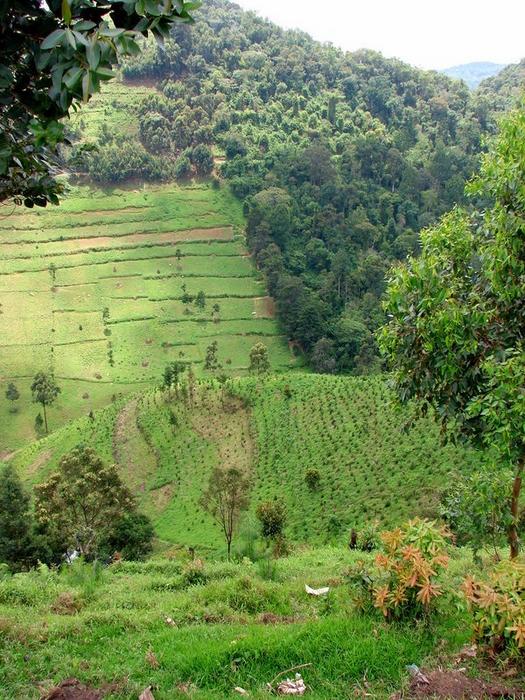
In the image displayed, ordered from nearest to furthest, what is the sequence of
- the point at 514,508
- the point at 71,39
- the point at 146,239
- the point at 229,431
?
the point at 71,39 < the point at 514,508 < the point at 229,431 < the point at 146,239

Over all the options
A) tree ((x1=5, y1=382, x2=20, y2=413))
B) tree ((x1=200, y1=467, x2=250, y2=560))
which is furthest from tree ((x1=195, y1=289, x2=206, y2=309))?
tree ((x1=200, y1=467, x2=250, y2=560))

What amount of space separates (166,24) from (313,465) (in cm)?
2880

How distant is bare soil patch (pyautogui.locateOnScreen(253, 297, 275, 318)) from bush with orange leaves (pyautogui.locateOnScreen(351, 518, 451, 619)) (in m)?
54.5

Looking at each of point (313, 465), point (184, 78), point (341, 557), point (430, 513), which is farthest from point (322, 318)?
point (184, 78)

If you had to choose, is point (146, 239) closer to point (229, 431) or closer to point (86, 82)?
point (229, 431)

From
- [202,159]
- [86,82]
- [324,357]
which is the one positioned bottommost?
[324,357]

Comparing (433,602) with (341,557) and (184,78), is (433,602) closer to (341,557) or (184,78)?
(341,557)

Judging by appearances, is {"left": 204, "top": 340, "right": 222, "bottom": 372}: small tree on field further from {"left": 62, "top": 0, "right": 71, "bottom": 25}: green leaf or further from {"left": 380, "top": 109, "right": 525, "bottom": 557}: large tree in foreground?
{"left": 62, "top": 0, "right": 71, "bottom": 25}: green leaf

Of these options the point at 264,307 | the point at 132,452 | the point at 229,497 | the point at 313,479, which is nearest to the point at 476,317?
the point at 229,497

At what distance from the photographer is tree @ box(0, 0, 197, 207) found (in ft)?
8.21

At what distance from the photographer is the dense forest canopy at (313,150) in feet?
202

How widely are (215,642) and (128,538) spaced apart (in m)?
17.9

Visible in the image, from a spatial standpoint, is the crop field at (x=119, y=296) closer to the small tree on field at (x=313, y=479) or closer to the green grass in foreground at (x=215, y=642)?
the small tree on field at (x=313, y=479)

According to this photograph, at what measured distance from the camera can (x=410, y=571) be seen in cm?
509
